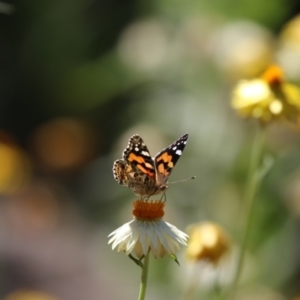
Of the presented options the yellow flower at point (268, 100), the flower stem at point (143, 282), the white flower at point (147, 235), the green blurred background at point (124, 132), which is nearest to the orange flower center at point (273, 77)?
the yellow flower at point (268, 100)

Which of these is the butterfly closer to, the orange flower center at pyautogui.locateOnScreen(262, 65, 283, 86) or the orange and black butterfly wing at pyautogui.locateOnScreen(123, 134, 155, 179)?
the orange and black butterfly wing at pyautogui.locateOnScreen(123, 134, 155, 179)

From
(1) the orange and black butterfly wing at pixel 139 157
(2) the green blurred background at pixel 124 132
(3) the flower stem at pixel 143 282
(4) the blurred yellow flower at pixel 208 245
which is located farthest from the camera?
(2) the green blurred background at pixel 124 132

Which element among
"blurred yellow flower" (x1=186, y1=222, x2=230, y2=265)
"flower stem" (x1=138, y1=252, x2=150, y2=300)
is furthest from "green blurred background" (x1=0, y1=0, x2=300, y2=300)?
"flower stem" (x1=138, y1=252, x2=150, y2=300)

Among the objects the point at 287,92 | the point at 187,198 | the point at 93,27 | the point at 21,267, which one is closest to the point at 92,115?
the point at 93,27

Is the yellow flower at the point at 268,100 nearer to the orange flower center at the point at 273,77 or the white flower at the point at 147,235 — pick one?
the orange flower center at the point at 273,77

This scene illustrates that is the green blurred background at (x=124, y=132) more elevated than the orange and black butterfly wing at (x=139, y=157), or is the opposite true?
the green blurred background at (x=124, y=132)

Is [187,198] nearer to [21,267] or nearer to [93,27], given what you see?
[21,267]
